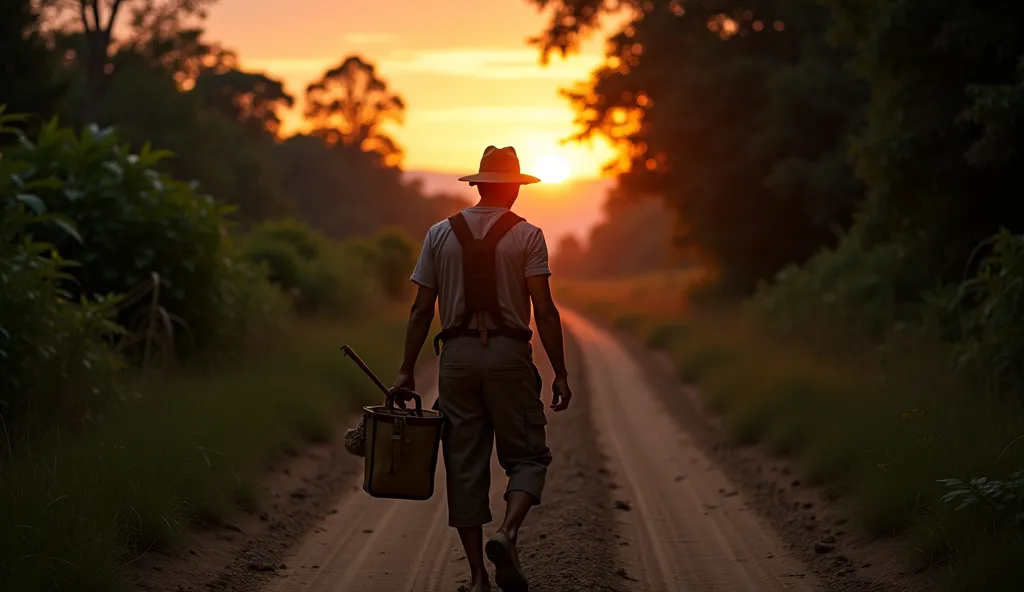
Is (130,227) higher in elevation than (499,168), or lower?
lower

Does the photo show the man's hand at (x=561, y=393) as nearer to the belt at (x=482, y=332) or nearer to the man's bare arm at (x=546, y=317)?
the man's bare arm at (x=546, y=317)

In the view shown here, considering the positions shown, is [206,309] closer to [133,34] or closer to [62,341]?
[62,341]

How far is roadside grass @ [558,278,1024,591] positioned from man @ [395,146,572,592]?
2.22 m

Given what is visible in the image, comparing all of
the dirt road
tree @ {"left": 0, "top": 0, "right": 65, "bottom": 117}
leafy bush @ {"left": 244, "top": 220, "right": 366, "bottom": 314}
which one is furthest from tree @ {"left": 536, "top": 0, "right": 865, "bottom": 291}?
the dirt road

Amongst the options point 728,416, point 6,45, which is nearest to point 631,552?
point 728,416

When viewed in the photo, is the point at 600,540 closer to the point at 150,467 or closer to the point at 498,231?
the point at 498,231

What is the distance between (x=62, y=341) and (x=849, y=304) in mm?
10125

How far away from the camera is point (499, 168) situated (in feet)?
21.2

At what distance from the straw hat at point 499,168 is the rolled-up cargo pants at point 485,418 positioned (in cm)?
83

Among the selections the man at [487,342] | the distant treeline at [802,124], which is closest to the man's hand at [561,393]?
the man at [487,342]

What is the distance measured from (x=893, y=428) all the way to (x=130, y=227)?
7.80m

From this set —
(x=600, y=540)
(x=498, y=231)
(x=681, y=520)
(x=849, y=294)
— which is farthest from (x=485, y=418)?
(x=849, y=294)

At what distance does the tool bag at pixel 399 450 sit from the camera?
624 cm

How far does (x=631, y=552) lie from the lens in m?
7.61
